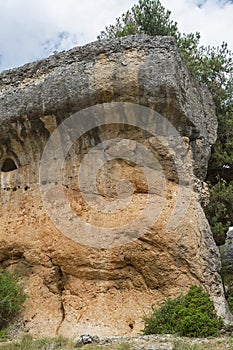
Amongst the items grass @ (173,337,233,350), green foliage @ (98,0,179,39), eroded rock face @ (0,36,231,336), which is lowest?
grass @ (173,337,233,350)

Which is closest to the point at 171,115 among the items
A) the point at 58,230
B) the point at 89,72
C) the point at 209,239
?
the point at 89,72

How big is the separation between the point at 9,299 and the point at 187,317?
469 cm

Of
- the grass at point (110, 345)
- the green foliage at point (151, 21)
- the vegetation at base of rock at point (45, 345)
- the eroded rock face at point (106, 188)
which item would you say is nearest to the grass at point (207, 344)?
the grass at point (110, 345)

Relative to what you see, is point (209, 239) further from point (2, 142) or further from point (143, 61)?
point (2, 142)

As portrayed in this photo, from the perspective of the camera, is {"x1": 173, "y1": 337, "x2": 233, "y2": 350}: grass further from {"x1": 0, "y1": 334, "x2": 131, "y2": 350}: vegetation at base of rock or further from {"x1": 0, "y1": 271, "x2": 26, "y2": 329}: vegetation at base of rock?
{"x1": 0, "y1": 271, "x2": 26, "y2": 329}: vegetation at base of rock

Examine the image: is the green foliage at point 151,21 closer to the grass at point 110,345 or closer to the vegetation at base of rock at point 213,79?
the vegetation at base of rock at point 213,79

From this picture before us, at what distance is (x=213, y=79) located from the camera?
19672mm

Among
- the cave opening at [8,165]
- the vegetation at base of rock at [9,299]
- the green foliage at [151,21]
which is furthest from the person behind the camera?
the green foliage at [151,21]

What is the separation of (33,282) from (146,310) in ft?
9.81

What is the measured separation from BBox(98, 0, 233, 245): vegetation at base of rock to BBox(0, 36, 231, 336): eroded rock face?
12.1ft

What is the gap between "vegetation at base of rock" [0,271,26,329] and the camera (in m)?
12.5

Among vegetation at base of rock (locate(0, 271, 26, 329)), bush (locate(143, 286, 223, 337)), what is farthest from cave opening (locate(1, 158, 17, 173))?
bush (locate(143, 286, 223, 337))

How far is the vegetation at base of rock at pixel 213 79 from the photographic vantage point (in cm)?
1769

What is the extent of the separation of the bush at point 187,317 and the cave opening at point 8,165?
19.3ft
